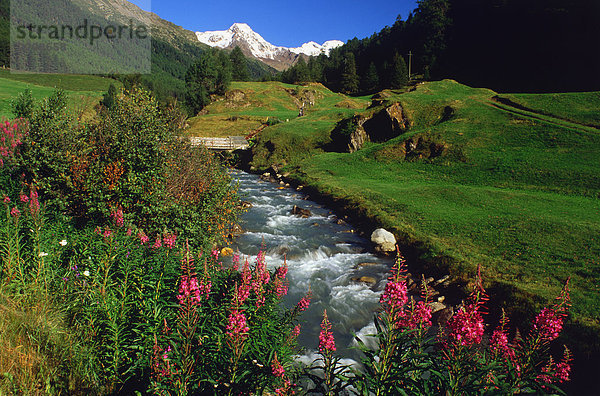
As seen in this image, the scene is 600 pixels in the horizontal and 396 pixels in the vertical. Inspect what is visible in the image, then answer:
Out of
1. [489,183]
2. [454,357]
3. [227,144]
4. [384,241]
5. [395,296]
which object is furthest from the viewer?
[227,144]

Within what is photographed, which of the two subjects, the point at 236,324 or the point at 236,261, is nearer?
the point at 236,324

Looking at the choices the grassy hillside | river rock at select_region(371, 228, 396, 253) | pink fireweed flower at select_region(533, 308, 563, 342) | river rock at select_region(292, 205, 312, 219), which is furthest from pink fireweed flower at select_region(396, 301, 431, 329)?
river rock at select_region(292, 205, 312, 219)

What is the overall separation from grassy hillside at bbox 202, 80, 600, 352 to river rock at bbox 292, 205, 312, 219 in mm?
3507

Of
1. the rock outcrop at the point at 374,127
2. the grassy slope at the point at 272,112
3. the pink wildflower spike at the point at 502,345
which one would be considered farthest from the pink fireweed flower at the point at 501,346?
the grassy slope at the point at 272,112

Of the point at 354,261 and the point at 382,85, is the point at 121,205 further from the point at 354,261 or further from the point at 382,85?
the point at 382,85

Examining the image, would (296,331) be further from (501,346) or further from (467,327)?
(467,327)

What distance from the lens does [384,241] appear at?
1836 cm

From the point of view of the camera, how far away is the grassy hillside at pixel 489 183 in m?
13.4

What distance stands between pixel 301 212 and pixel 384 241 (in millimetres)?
9222

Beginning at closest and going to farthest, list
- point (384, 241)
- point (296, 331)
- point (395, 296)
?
point (395, 296) < point (296, 331) < point (384, 241)

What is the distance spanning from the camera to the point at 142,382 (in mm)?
5109

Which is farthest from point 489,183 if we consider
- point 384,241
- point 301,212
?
point 301,212

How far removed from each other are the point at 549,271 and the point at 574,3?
112 meters

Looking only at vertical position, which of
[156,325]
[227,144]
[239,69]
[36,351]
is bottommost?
[36,351]
